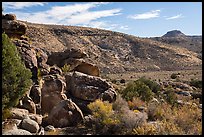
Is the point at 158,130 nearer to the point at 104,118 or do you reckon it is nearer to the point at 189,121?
the point at 189,121

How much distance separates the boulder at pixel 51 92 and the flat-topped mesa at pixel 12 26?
3.29 metres

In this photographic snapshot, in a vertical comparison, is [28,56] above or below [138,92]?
above

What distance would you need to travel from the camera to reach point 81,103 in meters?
15.8

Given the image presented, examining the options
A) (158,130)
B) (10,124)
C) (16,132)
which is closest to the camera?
(16,132)

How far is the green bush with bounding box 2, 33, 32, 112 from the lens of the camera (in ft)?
38.3

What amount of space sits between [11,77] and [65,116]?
3.16 meters

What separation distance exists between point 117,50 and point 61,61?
54671mm

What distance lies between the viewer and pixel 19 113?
13.2 metres

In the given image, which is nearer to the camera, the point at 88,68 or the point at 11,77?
the point at 11,77

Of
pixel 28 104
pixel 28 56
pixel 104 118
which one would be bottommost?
pixel 104 118

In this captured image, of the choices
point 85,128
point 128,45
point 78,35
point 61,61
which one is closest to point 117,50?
point 128,45

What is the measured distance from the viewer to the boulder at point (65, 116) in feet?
45.5

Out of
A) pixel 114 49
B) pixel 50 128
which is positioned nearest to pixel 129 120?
pixel 50 128

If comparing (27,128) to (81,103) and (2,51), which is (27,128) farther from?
(81,103)
